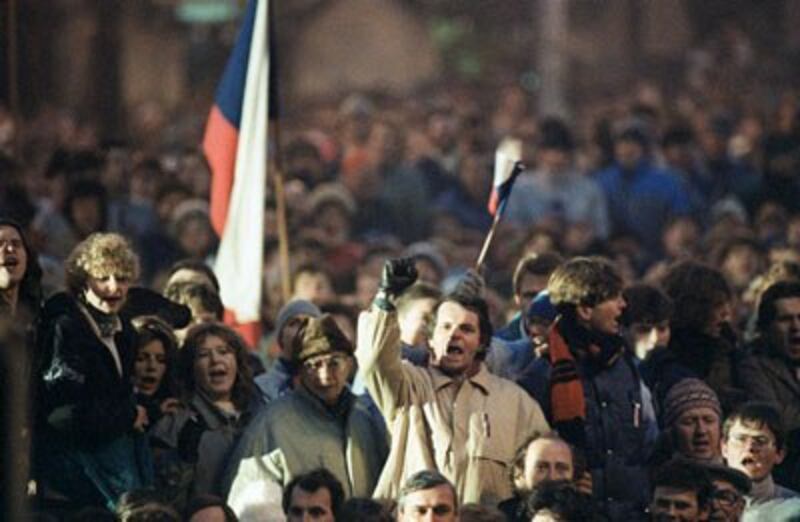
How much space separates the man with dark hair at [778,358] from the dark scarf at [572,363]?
132cm

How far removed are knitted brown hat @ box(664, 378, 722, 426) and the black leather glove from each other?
1885 millimetres

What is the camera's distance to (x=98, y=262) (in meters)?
18.8

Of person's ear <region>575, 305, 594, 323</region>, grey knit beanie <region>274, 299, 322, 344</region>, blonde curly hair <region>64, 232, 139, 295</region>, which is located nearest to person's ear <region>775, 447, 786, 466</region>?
person's ear <region>575, 305, 594, 323</region>

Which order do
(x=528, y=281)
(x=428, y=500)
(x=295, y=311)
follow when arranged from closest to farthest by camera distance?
1. (x=428, y=500)
2. (x=295, y=311)
3. (x=528, y=281)

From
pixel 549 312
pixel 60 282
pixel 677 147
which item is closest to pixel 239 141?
pixel 60 282

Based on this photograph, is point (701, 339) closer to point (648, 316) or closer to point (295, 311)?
point (648, 316)

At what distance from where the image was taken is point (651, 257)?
28.3 metres

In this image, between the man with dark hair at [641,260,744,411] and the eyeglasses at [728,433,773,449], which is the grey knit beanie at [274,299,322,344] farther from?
the eyeglasses at [728,433,773,449]

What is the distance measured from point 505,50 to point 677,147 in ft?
67.5

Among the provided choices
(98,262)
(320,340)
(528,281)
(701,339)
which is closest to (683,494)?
(320,340)

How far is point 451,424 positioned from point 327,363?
2.16 ft

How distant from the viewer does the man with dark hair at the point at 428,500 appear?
1789 centimetres

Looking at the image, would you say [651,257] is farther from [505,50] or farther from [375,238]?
[505,50]

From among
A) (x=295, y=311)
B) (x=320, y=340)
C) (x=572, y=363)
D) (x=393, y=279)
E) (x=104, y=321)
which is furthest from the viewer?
(x=295, y=311)
